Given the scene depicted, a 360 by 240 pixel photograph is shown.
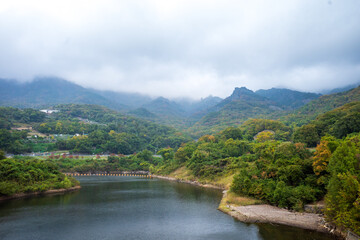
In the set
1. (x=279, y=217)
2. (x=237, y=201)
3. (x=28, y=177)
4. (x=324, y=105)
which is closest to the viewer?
(x=279, y=217)

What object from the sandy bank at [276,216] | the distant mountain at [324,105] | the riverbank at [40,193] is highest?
the distant mountain at [324,105]

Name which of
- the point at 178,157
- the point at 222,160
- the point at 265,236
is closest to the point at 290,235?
the point at 265,236

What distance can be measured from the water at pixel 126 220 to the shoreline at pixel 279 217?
121 cm

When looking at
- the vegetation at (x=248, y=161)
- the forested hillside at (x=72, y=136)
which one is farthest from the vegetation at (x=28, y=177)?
the forested hillside at (x=72, y=136)

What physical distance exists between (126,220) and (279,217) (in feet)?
68.7

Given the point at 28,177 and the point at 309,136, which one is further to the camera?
the point at 309,136

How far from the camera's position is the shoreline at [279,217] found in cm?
2762

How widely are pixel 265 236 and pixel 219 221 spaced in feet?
23.8

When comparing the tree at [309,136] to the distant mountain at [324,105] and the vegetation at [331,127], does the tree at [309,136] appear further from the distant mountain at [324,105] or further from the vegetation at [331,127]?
the distant mountain at [324,105]

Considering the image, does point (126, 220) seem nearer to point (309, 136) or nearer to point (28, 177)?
point (28, 177)

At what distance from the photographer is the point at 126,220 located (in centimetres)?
3347

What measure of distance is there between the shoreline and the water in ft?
3.98

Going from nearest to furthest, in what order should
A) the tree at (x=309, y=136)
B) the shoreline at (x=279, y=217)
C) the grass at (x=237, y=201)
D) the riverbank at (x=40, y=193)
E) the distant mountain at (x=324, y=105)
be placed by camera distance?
the shoreline at (x=279, y=217), the grass at (x=237, y=201), the riverbank at (x=40, y=193), the tree at (x=309, y=136), the distant mountain at (x=324, y=105)

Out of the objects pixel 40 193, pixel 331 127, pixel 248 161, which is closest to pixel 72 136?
pixel 40 193
